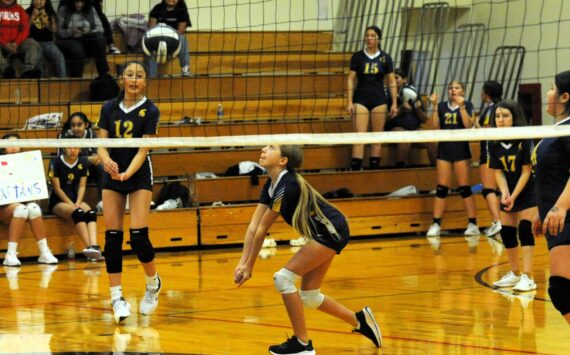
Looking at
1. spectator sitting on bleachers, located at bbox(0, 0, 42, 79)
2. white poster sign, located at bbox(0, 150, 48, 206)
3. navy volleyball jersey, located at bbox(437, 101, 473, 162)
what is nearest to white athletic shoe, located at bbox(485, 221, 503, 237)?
navy volleyball jersey, located at bbox(437, 101, 473, 162)

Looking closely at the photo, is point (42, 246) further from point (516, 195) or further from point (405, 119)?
point (516, 195)

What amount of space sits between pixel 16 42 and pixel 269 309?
6.44 meters

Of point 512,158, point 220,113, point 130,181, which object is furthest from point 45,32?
point 512,158

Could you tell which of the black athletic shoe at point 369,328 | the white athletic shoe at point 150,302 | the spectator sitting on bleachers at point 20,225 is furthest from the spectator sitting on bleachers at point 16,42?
the black athletic shoe at point 369,328

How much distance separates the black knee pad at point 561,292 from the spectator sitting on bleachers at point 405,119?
329 inches

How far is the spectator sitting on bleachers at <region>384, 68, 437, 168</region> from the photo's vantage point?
527 inches

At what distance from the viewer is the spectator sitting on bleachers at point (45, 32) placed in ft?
42.7

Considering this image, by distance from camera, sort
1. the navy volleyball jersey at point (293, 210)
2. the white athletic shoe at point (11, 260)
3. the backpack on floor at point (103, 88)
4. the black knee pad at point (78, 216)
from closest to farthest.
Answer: the navy volleyball jersey at point (293, 210), the white athletic shoe at point (11, 260), the black knee pad at point (78, 216), the backpack on floor at point (103, 88)

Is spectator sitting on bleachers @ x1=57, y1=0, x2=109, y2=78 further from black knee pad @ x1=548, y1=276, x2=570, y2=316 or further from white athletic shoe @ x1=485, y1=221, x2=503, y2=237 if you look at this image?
black knee pad @ x1=548, y1=276, x2=570, y2=316

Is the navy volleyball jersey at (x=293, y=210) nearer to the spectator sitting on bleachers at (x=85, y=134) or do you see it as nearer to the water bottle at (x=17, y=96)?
the spectator sitting on bleachers at (x=85, y=134)

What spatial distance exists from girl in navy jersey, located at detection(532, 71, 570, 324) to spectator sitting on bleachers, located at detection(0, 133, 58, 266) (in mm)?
6654

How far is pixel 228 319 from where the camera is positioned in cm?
715

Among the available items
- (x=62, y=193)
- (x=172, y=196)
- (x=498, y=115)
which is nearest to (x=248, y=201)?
(x=172, y=196)

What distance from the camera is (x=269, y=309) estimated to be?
7.57m
